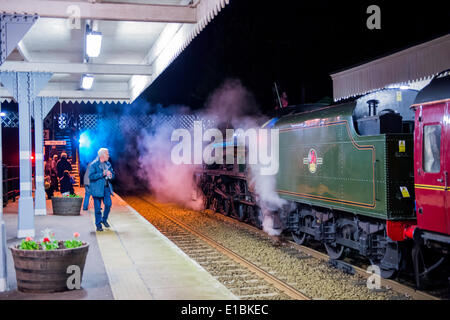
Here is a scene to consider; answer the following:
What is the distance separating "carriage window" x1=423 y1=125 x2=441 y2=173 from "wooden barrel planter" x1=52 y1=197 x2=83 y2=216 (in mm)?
10219

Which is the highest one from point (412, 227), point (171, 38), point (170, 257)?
point (171, 38)

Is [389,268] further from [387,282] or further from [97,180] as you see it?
[97,180]

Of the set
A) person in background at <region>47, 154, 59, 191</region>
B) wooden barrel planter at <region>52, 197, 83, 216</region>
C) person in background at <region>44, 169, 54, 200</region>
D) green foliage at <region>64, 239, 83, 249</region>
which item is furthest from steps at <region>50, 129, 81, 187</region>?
green foliage at <region>64, 239, 83, 249</region>

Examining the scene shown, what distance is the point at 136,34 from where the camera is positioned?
38.0ft

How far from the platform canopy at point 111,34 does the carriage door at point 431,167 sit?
3253 millimetres

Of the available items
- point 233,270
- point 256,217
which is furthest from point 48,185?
point 233,270

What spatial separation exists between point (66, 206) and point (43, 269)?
8742 millimetres

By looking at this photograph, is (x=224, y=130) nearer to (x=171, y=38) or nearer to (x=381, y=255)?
(x=171, y=38)

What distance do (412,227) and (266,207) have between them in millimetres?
5490

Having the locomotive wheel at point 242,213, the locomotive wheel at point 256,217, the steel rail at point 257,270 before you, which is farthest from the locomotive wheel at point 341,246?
the locomotive wheel at point 242,213

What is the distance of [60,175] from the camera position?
1728 centimetres

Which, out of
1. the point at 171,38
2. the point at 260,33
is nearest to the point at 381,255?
the point at 171,38
